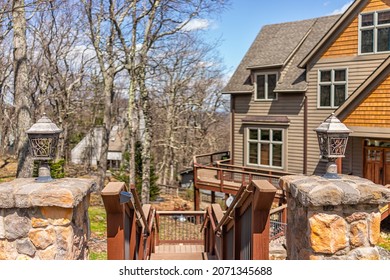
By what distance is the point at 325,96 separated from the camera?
1366 centimetres

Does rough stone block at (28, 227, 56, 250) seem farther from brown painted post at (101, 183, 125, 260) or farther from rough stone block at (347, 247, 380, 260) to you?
rough stone block at (347, 247, 380, 260)

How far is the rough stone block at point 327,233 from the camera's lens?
3.06 metres

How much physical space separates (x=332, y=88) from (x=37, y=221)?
12445mm

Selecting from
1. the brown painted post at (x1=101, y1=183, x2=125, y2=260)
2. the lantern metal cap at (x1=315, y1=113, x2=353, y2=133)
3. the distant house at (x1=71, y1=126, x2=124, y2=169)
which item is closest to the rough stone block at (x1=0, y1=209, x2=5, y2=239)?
the brown painted post at (x1=101, y1=183, x2=125, y2=260)

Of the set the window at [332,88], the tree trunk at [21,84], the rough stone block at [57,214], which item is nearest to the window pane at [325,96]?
the window at [332,88]

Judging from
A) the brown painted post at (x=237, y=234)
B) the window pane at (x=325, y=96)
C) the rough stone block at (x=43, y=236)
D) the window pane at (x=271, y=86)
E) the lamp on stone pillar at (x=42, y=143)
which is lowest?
the brown painted post at (x=237, y=234)

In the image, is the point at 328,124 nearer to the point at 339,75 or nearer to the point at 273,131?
the point at 339,75

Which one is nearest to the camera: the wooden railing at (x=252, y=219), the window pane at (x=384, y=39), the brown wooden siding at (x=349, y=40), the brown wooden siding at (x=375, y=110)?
the wooden railing at (x=252, y=219)

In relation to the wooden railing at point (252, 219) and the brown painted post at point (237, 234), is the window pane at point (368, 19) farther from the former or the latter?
the brown painted post at point (237, 234)

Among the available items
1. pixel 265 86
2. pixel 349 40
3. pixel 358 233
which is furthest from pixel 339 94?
pixel 358 233

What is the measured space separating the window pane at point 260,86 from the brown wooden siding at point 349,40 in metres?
2.88

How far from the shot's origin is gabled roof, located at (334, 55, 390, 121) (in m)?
10.2

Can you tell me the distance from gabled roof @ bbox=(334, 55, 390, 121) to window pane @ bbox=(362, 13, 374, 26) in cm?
264
